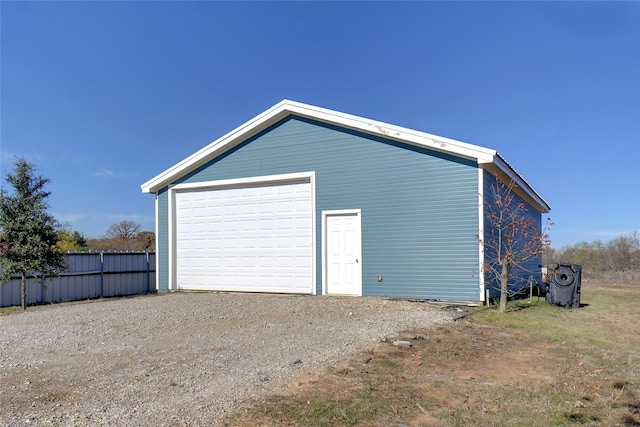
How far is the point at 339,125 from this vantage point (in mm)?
11742

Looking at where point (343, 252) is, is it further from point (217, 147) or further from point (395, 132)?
point (217, 147)

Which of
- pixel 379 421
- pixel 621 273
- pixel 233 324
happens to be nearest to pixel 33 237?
pixel 233 324

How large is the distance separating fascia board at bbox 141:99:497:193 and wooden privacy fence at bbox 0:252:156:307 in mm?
3261

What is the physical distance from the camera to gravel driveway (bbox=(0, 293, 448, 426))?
12.2ft

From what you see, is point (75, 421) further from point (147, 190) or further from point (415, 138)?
point (147, 190)

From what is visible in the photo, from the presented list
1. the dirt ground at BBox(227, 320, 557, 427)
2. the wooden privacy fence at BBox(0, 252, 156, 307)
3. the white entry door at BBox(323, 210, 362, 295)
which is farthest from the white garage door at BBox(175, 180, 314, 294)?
the dirt ground at BBox(227, 320, 557, 427)

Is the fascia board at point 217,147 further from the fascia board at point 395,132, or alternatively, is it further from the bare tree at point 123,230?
the bare tree at point 123,230

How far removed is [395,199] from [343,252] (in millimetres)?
2005

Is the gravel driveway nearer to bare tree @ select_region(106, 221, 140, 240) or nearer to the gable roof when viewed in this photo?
the gable roof

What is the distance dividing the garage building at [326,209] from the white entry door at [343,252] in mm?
28

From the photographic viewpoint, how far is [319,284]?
11.8m

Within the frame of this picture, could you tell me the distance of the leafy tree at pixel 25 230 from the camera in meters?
12.0

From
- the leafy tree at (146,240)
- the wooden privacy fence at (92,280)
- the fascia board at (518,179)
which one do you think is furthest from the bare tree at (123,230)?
the fascia board at (518,179)

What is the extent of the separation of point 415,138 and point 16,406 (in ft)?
29.6
